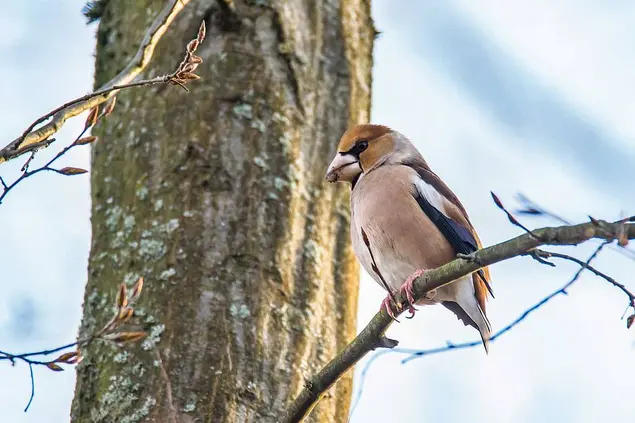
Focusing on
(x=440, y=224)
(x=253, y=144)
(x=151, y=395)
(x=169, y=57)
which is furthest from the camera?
(x=169, y=57)

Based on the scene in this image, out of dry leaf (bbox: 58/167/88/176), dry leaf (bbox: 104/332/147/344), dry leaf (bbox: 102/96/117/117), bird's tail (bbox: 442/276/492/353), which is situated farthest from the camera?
bird's tail (bbox: 442/276/492/353)

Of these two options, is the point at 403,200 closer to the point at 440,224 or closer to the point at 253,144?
the point at 440,224

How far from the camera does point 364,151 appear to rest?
4109 millimetres

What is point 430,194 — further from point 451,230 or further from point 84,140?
point 84,140

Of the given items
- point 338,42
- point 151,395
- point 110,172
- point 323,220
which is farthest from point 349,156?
point 151,395

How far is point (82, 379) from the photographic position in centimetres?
343

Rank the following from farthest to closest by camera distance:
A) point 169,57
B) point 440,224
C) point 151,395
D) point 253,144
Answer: point 169,57, point 253,144, point 440,224, point 151,395

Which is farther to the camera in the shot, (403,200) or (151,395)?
(403,200)

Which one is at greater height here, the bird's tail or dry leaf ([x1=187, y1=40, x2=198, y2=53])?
dry leaf ([x1=187, y1=40, x2=198, y2=53])

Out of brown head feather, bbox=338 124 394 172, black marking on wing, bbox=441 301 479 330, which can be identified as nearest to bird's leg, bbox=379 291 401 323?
black marking on wing, bbox=441 301 479 330

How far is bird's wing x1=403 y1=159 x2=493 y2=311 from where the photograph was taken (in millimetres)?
3514

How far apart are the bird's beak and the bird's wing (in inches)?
12.6

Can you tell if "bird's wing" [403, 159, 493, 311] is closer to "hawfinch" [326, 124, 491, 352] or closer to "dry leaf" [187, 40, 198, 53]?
"hawfinch" [326, 124, 491, 352]

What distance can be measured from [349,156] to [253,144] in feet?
1.41
